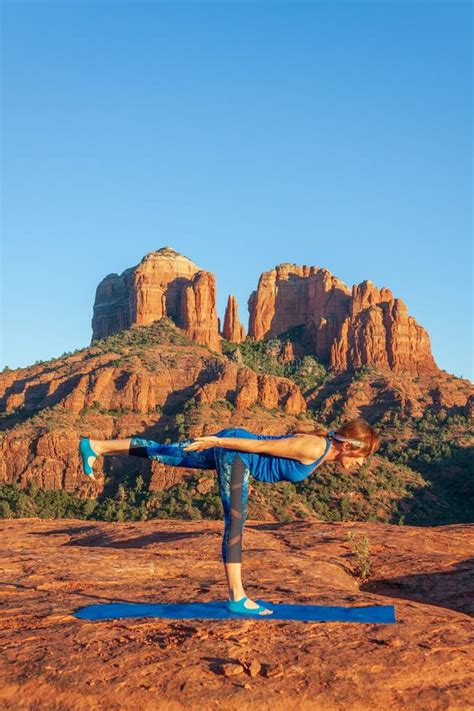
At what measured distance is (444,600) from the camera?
37.0 ft

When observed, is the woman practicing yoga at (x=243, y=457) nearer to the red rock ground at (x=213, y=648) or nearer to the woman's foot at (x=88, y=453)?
the woman's foot at (x=88, y=453)

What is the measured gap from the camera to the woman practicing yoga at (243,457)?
8.00 m

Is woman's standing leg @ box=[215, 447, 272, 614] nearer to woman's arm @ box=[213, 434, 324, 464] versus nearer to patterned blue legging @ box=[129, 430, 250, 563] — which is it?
patterned blue legging @ box=[129, 430, 250, 563]

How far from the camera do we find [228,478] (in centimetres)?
817

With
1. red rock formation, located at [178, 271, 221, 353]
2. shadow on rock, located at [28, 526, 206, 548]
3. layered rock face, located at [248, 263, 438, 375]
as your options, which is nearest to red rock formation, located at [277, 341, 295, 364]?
layered rock face, located at [248, 263, 438, 375]

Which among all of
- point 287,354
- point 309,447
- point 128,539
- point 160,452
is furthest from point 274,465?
point 287,354

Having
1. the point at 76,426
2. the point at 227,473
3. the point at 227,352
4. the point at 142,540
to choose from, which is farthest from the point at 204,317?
the point at 227,473

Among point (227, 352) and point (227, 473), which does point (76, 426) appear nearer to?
point (227, 352)

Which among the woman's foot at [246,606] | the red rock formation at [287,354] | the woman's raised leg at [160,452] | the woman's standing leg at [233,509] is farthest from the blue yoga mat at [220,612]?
the red rock formation at [287,354]

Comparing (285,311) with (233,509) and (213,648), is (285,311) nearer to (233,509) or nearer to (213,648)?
(233,509)

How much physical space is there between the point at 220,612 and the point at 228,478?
1.38 meters

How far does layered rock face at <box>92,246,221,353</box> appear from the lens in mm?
107656

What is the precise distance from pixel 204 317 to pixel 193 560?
9539 centimetres

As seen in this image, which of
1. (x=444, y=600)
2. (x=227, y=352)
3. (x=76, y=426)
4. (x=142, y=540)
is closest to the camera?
(x=444, y=600)
